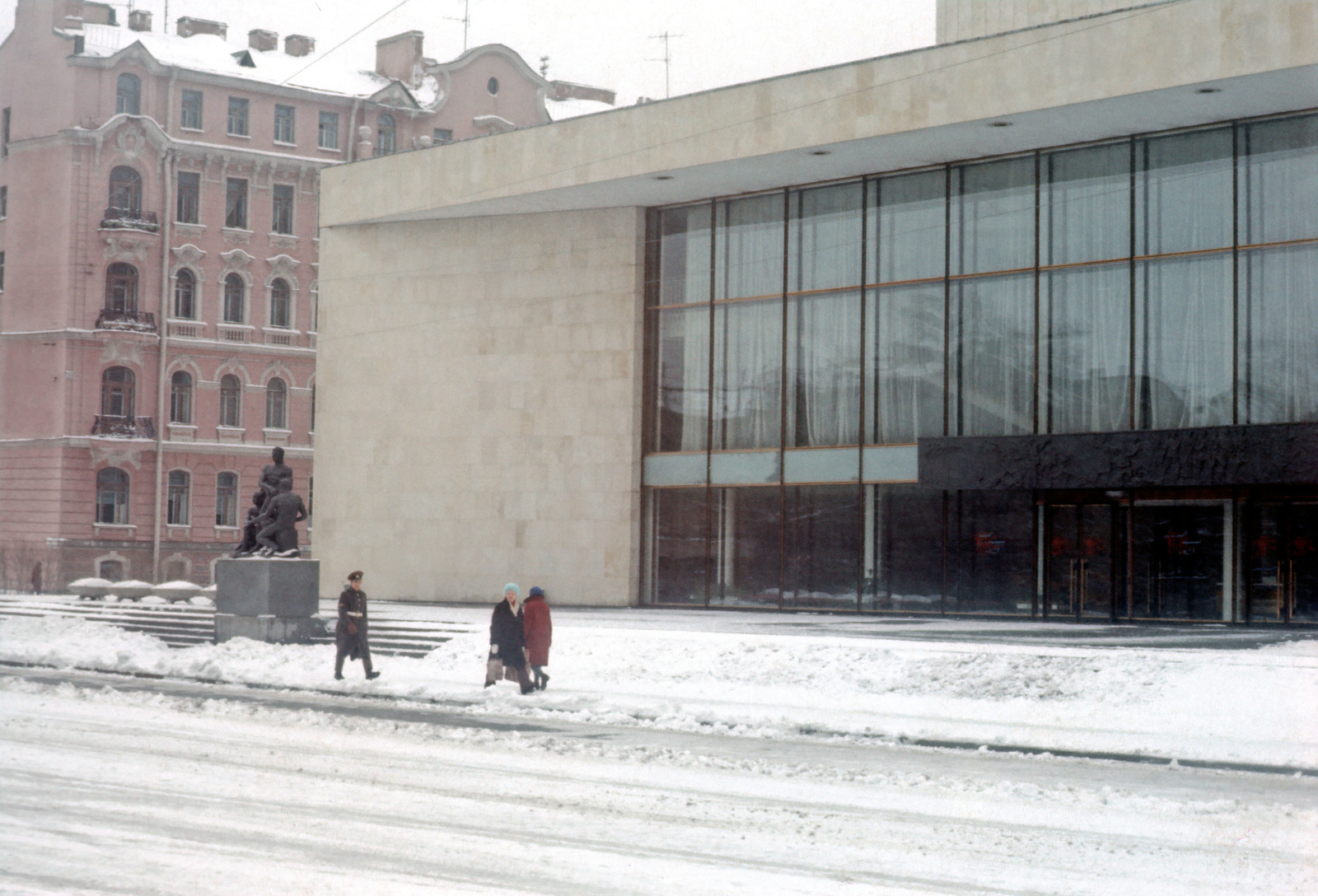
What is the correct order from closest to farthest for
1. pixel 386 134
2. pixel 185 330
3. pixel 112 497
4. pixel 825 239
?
pixel 825 239 < pixel 112 497 < pixel 185 330 < pixel 386 134

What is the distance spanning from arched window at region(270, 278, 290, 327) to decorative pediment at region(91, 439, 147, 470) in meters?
8.25

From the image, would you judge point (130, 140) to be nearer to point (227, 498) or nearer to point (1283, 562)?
point (227, 498)

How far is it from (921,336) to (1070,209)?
13.7 feet

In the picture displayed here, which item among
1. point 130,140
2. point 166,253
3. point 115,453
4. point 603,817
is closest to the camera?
point 603,817

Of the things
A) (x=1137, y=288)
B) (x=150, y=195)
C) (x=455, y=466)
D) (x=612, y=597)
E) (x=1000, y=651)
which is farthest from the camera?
(x=150, y=195)

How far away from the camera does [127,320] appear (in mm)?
55469

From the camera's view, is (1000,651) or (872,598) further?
(872,598)

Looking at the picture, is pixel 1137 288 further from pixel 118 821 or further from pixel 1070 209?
pixel 118 821

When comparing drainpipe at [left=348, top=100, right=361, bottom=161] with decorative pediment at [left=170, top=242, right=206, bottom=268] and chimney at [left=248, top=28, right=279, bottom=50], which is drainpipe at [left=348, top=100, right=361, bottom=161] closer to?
chimney at [left=248, top=28, right=279, bottom=50]

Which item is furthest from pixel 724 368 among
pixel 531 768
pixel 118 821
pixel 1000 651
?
pixel 118 821

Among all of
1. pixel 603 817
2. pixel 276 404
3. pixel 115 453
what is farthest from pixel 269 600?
pixel 276 404

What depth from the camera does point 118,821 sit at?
9.88 meters

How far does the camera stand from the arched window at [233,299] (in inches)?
2314

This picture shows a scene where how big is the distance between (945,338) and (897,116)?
4.95 m
